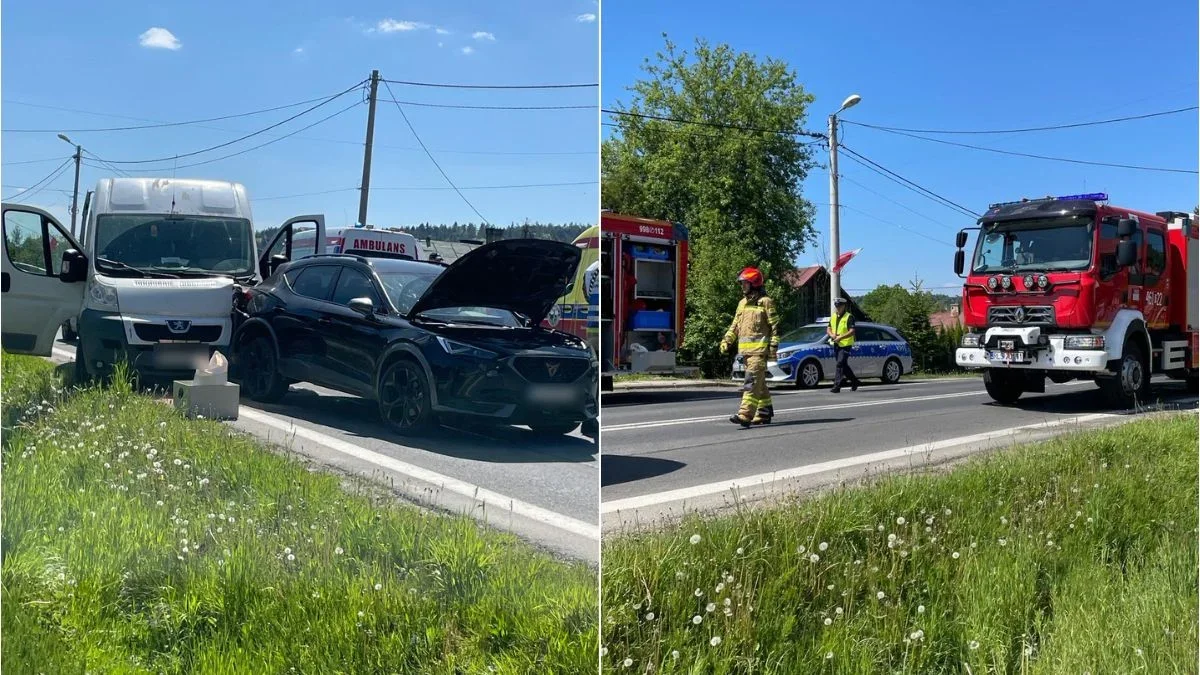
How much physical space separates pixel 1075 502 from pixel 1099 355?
411 centimetres

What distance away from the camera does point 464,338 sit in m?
2.36

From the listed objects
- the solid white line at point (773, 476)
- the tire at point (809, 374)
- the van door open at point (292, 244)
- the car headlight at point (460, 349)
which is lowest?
the solid white line at point (773, 476)

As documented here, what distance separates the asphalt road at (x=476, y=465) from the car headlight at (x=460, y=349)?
184mm

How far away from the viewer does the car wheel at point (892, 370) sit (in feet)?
21.6

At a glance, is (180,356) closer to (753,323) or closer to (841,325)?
(753,323)

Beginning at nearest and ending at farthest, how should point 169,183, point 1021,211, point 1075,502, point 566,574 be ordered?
point 566,574 → point 169,183 → point 1075,502 → point 1021,211

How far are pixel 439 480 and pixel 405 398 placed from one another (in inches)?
8.6

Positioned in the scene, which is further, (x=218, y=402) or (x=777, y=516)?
(x=777, y=516)

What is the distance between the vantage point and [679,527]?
3523mm

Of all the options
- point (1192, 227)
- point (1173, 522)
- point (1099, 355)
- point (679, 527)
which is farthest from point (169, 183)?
point (1192, 227)

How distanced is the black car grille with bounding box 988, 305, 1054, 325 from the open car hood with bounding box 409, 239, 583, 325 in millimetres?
5943

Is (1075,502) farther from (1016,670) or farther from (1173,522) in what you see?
(1016,670)

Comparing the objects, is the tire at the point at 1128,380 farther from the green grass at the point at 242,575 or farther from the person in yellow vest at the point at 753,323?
the green grass at the point at 242,575

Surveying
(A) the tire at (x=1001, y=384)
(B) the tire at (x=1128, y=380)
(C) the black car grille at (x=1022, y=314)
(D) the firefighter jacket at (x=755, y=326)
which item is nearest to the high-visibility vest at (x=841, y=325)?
(D) the firefighter jacket at (x=755, y=326)
